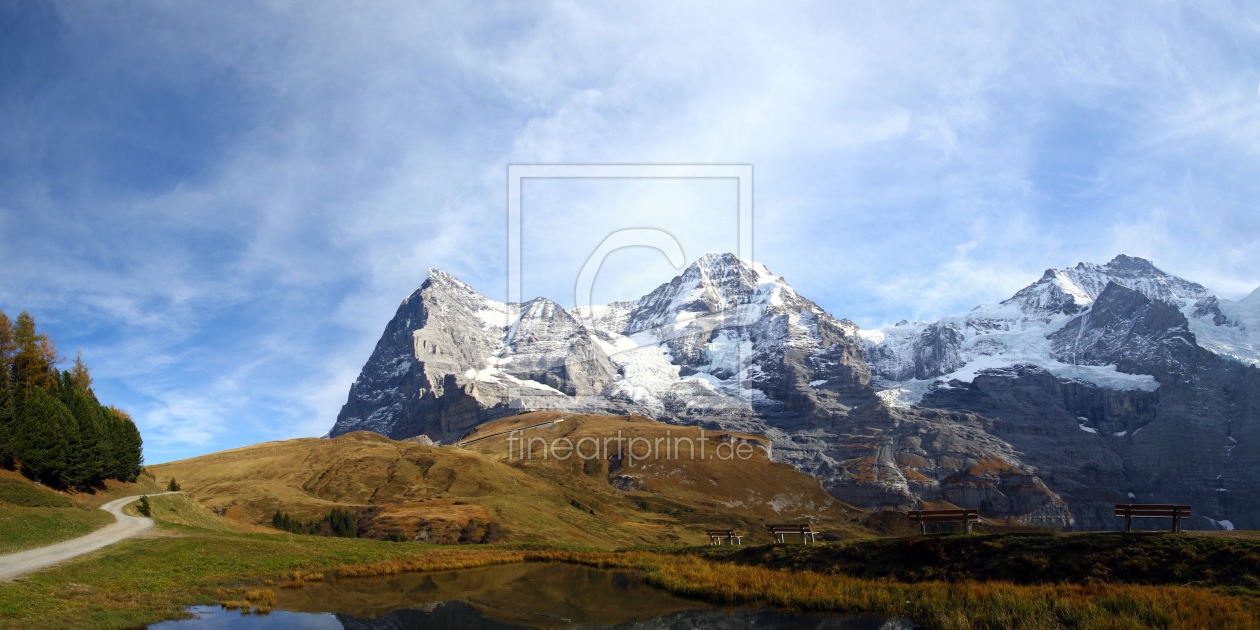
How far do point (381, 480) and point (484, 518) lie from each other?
4123cm

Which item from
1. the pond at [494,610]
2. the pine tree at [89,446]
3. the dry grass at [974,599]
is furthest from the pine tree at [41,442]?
the pond at [494,610]

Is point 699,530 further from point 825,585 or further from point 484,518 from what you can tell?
point 825,585

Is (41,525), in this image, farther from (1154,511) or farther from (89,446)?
(1154,511)

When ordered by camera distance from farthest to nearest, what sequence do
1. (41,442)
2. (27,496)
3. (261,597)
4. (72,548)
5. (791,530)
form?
(41,442)
(27,496)
(791,530)
(72,548)
(261,597)

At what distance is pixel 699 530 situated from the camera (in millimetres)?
122188

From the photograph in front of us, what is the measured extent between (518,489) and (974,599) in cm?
9873

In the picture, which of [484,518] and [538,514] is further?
[538,514]

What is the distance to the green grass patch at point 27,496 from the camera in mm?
42250

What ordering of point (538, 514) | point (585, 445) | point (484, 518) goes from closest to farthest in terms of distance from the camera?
point (484, 518)
point (538, 514)
point (585, 445)

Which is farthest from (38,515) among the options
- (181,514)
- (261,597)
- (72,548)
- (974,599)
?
(974,599)

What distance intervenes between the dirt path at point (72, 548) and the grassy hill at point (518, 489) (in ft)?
109

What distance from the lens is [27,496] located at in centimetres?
4300

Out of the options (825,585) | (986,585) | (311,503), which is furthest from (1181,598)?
Result: (311,503)

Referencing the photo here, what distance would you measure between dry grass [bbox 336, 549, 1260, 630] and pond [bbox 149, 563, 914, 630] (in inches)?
44.6
